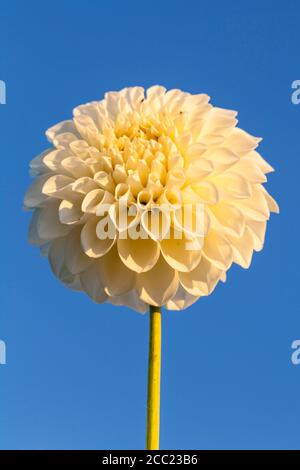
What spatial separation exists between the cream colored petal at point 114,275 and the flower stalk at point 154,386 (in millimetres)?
244

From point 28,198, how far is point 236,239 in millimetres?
1033

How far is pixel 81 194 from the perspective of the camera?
3061 mm

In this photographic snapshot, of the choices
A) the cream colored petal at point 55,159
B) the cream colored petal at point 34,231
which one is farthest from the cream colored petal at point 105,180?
the cream colored petal at point 34,231

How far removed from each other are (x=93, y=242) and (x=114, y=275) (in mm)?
180

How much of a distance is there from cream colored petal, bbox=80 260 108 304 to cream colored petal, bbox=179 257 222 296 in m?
0.37

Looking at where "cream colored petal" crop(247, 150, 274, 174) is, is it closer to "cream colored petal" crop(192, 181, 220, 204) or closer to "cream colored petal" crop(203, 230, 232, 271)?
"cream colored petal" crop(192, 181, 220, 204)

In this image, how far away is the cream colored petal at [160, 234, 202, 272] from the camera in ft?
9.52

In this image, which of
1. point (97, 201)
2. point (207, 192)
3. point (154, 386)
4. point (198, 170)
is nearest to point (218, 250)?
point (207, 192)

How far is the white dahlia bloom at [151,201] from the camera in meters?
2.92

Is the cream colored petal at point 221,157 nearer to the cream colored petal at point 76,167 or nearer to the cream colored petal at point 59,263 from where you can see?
the cream colored petal at point 76,167

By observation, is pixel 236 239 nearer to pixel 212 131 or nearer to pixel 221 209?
pixel 221 209

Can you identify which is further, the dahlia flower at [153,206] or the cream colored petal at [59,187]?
the cream colored petal at [59,187]

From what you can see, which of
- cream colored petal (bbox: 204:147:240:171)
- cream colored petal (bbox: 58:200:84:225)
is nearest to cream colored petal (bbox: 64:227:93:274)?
cream colored petal (bbox: 58:200:84:225)

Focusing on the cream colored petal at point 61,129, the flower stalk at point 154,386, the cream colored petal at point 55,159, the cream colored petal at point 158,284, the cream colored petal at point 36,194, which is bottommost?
the flower stalk at point 154,386
